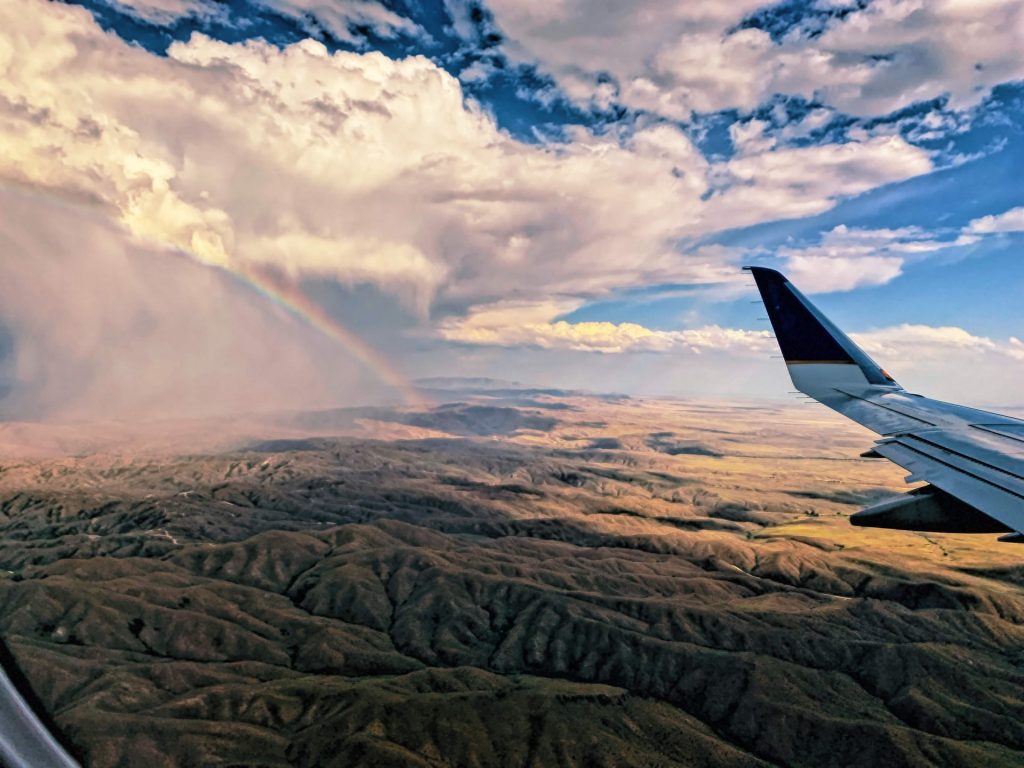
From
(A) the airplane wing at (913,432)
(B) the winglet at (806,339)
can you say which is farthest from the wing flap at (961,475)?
(B) the winglet at (806,339)

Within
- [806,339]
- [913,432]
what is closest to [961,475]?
[913,432]

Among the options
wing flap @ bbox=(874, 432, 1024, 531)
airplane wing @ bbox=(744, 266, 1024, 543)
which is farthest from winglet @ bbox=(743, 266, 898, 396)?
wing flap @ bbox=(874, 432, 1024, 531)

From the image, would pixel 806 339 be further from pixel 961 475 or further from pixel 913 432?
pixel 961 475

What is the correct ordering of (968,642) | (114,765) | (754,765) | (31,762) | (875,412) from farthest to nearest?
(968,642) → (754,765) → (114,765) → (31,762) → (875,412)

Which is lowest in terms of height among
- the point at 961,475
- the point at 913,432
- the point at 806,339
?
the point at 961,475

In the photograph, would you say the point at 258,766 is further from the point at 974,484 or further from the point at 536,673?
the point at 974,484

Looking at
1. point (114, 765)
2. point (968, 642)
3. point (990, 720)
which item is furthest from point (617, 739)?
point (968, 642)
